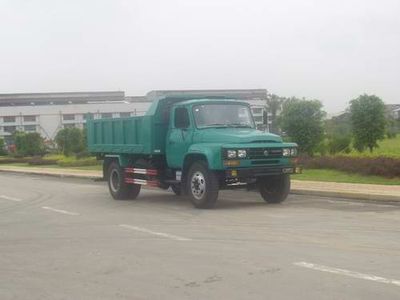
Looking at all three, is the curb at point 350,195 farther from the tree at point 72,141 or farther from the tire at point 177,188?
the tree at point 72,141

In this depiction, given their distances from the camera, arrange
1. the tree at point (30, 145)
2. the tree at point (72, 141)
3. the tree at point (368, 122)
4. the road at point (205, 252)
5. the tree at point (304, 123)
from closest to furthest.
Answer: the road at point (205, 252)
the tree at point (304, 123)
the tree at point (368, 122)
the tree at point (72, 141)
the tree at point (30, 145)

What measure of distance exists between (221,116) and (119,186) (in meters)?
4.00

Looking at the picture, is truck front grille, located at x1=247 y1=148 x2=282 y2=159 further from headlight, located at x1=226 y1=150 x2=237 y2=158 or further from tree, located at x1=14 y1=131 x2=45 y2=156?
tree, located at x1=14 y1=131 x2=45 y2=156

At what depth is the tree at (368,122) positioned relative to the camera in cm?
2783

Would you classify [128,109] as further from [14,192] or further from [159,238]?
[159,238]

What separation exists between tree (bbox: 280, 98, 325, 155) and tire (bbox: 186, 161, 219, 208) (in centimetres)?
1259

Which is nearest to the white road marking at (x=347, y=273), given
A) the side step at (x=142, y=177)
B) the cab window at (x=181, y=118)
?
the cab window at (x=181, y=118)

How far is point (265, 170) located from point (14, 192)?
1042cm

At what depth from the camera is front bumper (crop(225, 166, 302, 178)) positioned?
43.4 feet

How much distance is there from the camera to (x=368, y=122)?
91.5ft

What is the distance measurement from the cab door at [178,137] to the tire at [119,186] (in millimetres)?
Result: 2219

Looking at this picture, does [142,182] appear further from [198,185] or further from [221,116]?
[221,116]

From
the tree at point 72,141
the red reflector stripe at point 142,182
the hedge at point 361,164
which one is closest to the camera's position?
the red reflector stripe at point 142,182

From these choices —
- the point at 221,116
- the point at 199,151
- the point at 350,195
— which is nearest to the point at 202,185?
the point at 199,151
